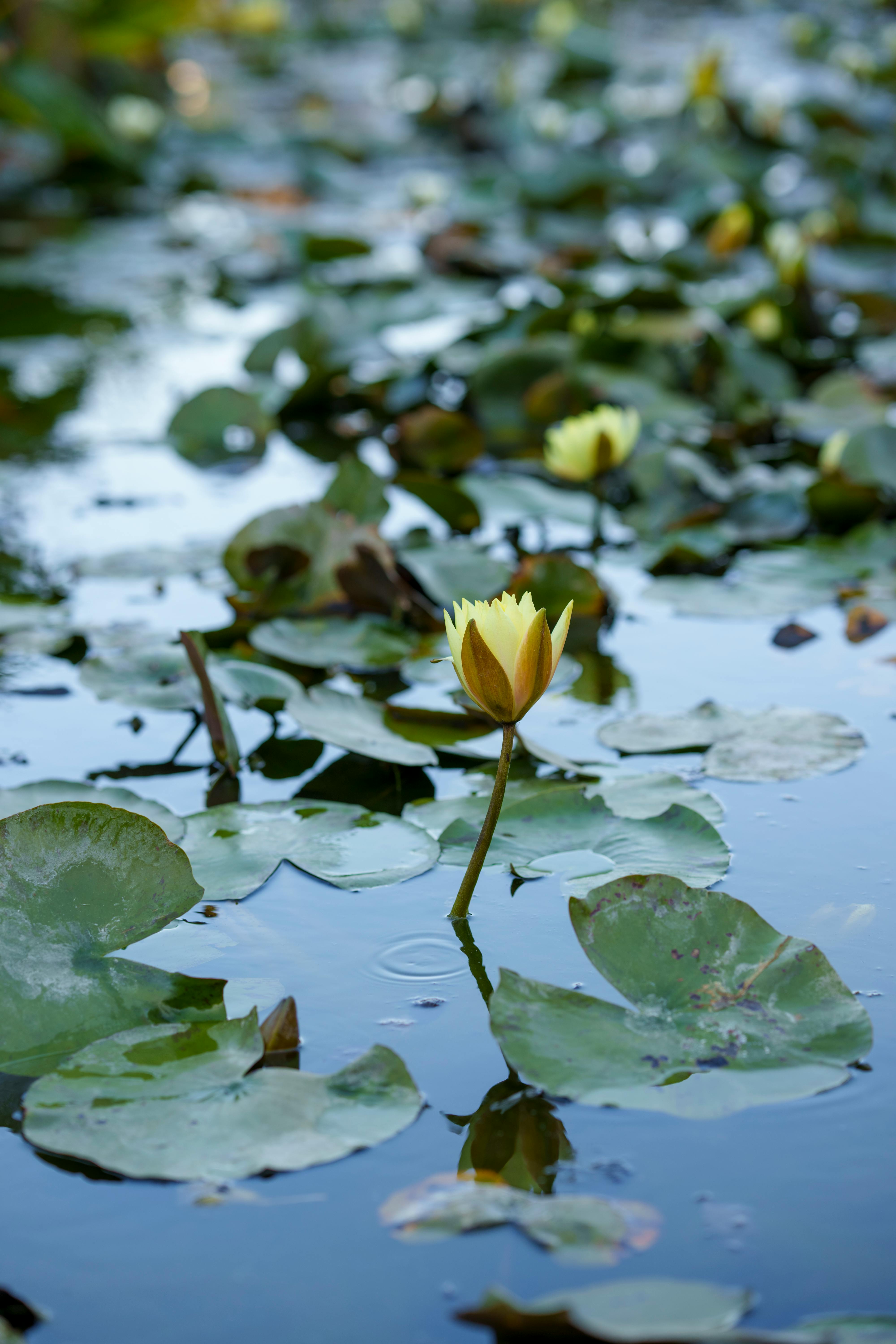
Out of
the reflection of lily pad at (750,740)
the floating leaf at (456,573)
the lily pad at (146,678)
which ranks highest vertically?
the reflection of lily pad at (750,740)

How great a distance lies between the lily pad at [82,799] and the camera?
1212 millimetres

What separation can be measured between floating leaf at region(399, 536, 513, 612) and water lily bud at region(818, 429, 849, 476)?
627 millimetres

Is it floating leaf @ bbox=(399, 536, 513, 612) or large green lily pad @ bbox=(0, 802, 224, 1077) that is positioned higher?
large green lily pad @ bbox=(0, 802, 224, 1077)

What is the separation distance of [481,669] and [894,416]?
1811 millimetres

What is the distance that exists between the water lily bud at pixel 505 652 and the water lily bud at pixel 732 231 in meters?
2.78

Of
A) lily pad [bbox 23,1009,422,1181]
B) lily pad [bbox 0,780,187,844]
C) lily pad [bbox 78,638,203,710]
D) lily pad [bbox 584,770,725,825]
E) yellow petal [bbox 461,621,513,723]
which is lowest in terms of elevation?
lily pad [bbox 78,638,203,710]

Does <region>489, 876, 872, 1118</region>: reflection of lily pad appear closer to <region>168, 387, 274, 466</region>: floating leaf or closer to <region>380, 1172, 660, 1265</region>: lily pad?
<region>380, 1172, 660, 1265</region>: lily pad

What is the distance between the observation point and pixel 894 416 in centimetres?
247

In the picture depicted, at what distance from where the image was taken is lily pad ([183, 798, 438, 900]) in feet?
3.75

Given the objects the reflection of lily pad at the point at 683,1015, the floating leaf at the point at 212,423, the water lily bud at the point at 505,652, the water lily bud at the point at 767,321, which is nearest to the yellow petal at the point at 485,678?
the water lily bud at the point at 505,652

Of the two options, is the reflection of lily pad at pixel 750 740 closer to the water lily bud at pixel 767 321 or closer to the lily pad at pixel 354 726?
the lily pad at pixel 354 726

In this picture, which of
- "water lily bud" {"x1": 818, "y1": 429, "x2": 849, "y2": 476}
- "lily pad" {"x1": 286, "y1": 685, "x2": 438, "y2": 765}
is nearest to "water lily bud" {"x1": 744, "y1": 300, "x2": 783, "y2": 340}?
"water lily bud" {"x1": 818, "y1": 429, "x2": 849, "y2": 476}

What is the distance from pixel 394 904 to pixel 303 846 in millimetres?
119

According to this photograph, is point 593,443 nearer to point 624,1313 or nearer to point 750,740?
point 750,740
